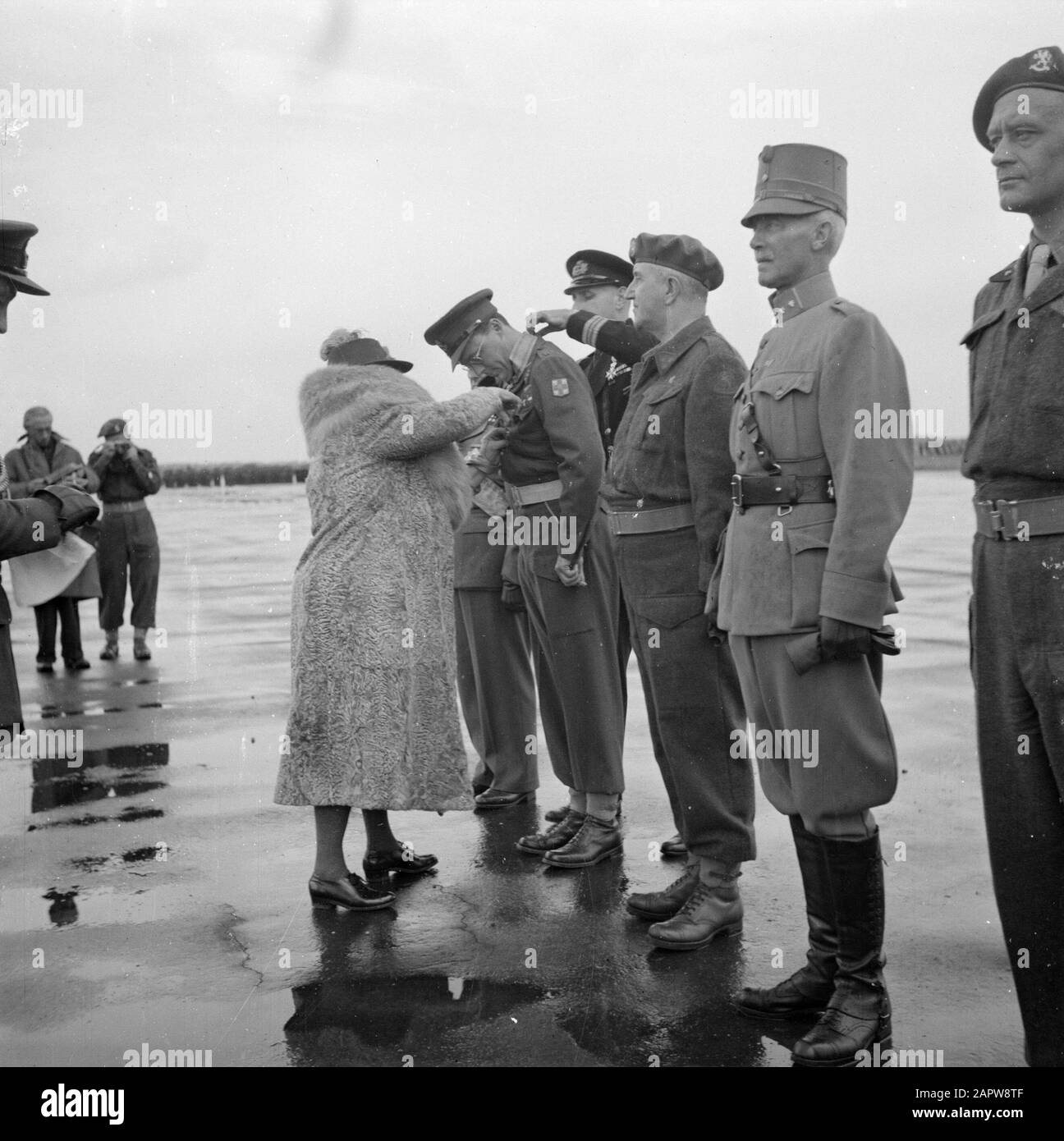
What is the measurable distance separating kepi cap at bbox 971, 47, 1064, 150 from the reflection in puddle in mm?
4860

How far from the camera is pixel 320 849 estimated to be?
5078 mm

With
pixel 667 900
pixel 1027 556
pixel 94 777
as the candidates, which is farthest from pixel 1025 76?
pixel 94 777

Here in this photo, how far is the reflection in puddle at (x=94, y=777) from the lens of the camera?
687 cm

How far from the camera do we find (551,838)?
576 centimetres

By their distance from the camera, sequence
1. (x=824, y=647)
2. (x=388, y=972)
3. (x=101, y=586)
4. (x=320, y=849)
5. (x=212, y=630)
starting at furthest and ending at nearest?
(x=212, y=630) → (x=101, y=586) → (x=320, y=849) → (x=388, y=972) → (x=824, y=647)

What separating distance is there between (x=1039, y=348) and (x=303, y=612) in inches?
110

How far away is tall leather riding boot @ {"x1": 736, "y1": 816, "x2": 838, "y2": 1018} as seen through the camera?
153 inches

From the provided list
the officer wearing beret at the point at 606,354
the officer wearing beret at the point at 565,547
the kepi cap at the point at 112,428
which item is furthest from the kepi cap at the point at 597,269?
the kepi cap at the point at 112,428

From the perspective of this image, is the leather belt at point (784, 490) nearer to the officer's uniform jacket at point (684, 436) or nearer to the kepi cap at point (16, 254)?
the officer's uniform jacket at point (684, 436)

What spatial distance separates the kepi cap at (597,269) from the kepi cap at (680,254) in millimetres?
1429

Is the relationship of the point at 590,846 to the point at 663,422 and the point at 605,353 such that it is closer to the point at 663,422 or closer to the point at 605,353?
the point at 663,422

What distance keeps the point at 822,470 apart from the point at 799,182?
2.72ft
